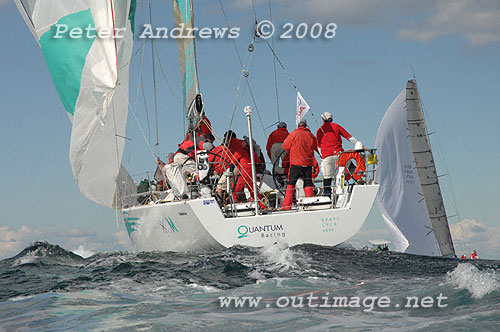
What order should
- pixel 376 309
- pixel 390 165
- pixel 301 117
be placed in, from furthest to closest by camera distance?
pixel 390 165 → pixel 301 117 → pixel 376 309

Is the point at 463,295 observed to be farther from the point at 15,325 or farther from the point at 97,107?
the point at 97,107

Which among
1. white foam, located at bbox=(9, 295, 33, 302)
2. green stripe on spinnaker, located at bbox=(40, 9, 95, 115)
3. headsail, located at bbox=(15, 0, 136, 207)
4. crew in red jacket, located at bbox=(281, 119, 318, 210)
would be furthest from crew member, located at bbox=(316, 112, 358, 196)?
white foam, located at bbox=(9, 295, 33, 302)

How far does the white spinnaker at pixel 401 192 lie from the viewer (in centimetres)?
1554

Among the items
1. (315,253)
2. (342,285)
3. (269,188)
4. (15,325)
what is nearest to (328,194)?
(269,188)

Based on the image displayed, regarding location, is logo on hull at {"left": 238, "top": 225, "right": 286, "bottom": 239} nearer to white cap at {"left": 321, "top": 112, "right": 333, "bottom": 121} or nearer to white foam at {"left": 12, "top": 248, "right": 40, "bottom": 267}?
white cap at {"left": 321, "top": 112, "right": 333, "bottom": 121}

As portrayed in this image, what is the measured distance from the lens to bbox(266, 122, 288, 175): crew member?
11.9 meters

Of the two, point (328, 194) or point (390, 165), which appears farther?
point (390, 165)

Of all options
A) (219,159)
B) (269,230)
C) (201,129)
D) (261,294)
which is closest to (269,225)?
(269,230)

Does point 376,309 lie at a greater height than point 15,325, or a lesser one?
lesser

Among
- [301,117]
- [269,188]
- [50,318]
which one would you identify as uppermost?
[301,117]

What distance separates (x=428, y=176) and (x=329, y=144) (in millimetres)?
6503

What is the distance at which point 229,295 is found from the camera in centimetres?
713

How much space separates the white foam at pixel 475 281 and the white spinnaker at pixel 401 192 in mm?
7823

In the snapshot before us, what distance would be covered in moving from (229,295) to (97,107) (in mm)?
5091
